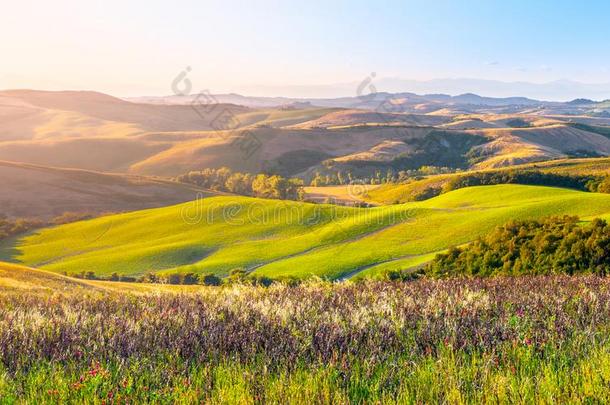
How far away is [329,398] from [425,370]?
1296 millimetres

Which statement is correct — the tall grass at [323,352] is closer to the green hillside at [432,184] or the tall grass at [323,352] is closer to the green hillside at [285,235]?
the green hillside at [285,235]

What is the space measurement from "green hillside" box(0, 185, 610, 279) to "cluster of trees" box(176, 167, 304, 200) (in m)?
29.2

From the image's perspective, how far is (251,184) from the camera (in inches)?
4764

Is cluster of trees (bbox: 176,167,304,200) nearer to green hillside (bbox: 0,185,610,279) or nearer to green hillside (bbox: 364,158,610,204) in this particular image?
green hillside (bbox: 364,158,610,204)

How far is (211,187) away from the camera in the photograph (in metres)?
123

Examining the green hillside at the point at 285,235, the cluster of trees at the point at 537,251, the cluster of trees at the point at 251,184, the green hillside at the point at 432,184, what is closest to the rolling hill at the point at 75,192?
the cluster of trees at the point at 251,184

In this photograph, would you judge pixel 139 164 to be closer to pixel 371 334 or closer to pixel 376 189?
pixel 376 189

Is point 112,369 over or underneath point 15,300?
over

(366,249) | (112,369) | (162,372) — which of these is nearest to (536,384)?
(162,372)

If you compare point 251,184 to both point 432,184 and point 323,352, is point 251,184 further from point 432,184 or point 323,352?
point 323,352

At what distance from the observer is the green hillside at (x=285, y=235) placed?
43188 millimetres

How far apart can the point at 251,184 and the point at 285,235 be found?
206 feet

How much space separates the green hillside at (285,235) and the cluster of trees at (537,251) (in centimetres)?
1394

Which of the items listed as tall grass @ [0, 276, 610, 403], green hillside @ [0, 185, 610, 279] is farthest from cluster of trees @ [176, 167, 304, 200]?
tall grass @ [0, 276, 610, 403]
